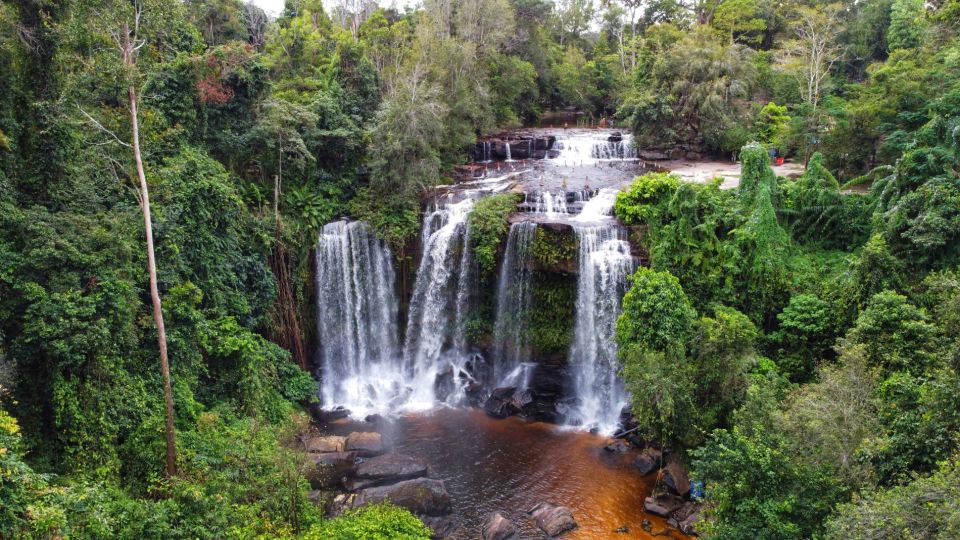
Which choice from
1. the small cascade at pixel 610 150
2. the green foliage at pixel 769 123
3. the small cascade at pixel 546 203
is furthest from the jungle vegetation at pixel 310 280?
the small cascade at pixel 610 150

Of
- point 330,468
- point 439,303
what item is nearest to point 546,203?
point 439,303

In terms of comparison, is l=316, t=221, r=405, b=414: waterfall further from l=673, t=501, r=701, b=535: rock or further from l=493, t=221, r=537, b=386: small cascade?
l=673, t=501, r=701, b=535: rock

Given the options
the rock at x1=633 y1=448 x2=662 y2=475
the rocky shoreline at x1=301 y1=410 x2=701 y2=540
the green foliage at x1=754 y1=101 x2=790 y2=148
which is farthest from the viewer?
the green foliage at x1=754 y1=101 x2=790 y2=148

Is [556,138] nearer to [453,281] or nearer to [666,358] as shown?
[453,281]

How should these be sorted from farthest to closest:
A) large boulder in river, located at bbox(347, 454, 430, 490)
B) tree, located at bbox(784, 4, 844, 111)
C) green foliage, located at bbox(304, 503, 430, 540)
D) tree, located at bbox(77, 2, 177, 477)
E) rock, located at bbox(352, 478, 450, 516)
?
tree, located at bbox(784, 4, 844, 111) → large boulder in river, located at bbox(347, 454, 430, 490) → rock, located at bbox(352, 478, 450, 516) → tree, located at bbox(77, 2, 177, 477) → green foliage, located at bbox(304, 503, 430, 540)

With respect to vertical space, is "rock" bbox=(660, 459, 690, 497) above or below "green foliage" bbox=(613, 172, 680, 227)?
below

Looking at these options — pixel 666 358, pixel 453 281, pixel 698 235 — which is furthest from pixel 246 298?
pixel 698 235

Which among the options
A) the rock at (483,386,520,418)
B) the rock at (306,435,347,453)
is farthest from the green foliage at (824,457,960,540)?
the rock at (306,435,347,453)

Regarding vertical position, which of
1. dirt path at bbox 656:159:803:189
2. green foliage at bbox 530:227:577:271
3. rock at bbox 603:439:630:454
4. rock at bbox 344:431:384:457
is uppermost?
dirt path at bbox 656:159:803:189

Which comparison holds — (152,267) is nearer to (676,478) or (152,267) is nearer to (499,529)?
(499,529)
